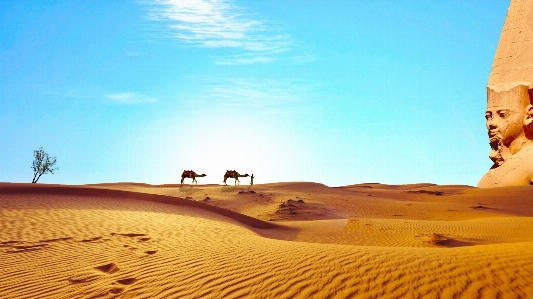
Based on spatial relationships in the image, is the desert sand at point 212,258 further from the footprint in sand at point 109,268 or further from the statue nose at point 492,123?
the statue nose at point 492,123

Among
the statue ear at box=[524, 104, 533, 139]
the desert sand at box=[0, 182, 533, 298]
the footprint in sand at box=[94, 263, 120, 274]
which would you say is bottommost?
the footprint in sand at box=[94, 263, 120, 274]

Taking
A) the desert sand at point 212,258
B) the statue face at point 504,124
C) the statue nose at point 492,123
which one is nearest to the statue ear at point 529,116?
the statue face at point 504,124

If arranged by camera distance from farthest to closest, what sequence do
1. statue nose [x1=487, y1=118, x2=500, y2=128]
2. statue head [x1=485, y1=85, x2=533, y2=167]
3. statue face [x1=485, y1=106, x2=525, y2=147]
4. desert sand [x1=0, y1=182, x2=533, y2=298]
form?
statue nose [x1=487, y1=118, x2=500, y2=128], statue face [x1=485, y1=106, x2=525, y2=147], statue head [x1=485, y1=85, x2=533, y2=167], desert sand [x1=0, y1=182, x2=533, y2=298]

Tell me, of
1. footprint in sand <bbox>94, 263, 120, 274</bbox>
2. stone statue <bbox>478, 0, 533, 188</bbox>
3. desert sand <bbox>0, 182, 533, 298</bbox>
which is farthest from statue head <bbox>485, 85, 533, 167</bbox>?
footprint in sand <bbox>94, 263, 120, 274</bbox>

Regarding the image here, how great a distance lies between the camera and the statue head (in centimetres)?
3847

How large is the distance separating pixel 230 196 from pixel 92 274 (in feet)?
77.8

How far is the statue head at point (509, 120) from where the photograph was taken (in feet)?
126

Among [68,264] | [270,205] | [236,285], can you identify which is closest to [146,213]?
[68,264]

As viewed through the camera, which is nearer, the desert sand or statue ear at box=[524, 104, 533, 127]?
the desert sand

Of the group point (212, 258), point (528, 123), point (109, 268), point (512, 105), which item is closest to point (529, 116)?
point (528, 123)

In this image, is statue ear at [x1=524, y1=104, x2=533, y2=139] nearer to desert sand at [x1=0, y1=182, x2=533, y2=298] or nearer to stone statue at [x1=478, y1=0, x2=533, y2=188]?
stone statue at [x1=478, y1=0, x2=533, y2=188]

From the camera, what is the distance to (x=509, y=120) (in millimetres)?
39031

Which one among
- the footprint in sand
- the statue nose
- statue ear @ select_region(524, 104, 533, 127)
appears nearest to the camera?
the footprint in sand

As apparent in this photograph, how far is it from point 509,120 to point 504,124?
542 mm
